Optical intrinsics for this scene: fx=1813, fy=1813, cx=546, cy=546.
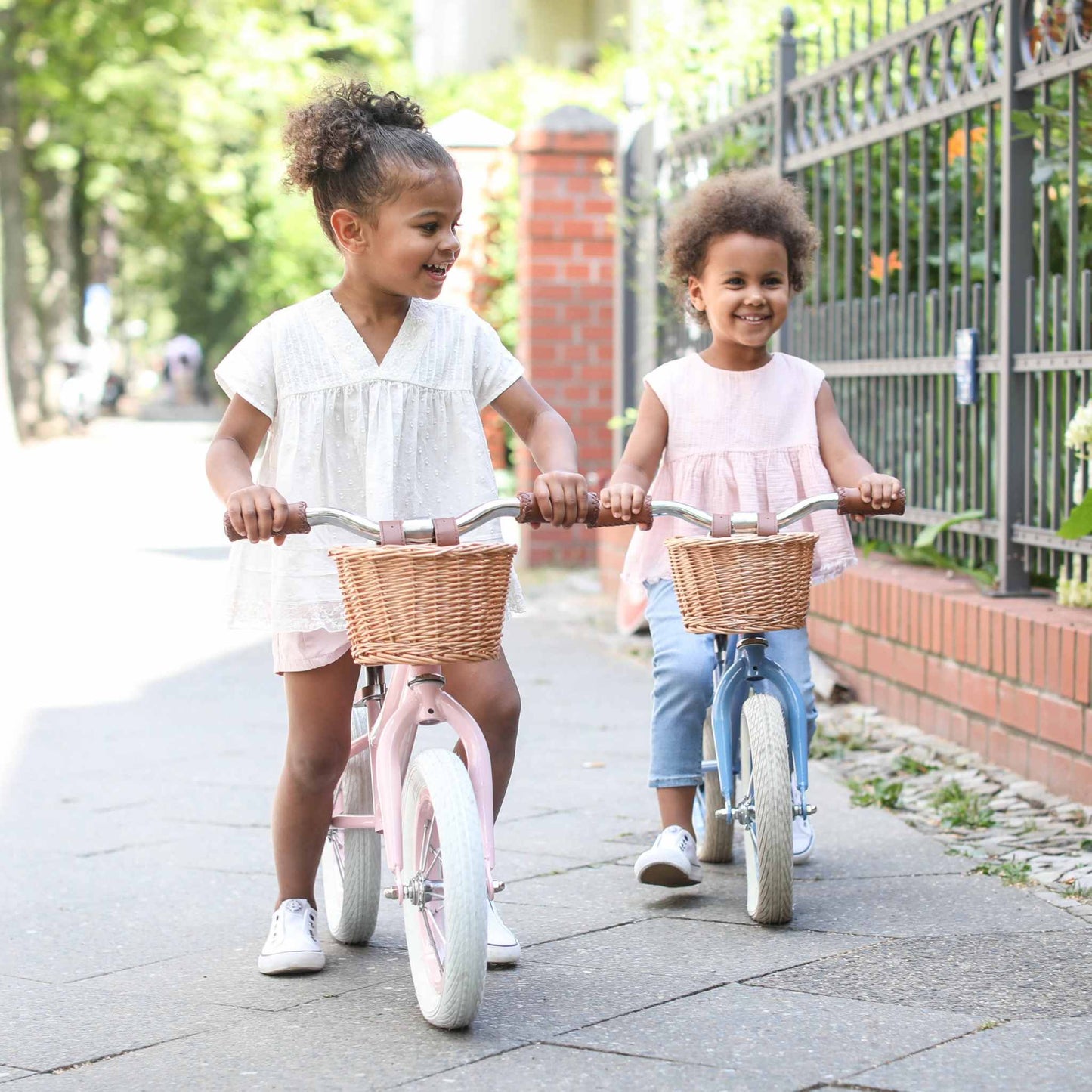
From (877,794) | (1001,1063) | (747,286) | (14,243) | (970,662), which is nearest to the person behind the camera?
(1001,1063)

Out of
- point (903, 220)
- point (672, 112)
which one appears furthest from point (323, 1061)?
point (672, 112)

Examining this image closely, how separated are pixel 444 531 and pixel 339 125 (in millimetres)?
861

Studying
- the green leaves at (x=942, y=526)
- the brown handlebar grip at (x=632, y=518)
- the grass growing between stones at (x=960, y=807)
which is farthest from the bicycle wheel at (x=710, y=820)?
the green leaves at (x=942, y=526)

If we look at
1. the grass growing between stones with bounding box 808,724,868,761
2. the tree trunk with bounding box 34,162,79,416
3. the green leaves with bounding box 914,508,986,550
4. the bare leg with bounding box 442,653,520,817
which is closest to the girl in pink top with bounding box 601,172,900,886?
the bare leg with bounding box 442,653,520,817

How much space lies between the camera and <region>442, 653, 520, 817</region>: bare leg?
3.42 meters

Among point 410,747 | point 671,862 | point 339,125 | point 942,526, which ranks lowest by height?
point 671,862

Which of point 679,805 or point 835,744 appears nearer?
point 679,805

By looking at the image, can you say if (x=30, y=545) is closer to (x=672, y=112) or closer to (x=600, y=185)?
(x=600, y=185)

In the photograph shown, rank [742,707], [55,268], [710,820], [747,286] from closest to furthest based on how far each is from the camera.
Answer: [742,707]
[747,286]
[710,820]
[55,268]

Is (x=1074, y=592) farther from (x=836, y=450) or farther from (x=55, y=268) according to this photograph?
(x=55, y=268)

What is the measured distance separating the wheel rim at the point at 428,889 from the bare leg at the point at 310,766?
0.35m

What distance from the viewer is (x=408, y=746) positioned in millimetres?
3346

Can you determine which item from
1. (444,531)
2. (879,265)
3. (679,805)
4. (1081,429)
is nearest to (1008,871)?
(679,805)

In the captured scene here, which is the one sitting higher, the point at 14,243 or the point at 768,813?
the point at 14,243
